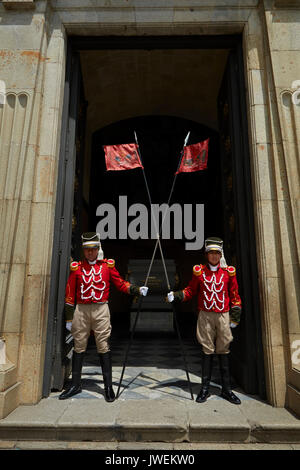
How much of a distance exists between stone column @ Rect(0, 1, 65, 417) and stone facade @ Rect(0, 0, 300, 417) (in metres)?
0.01

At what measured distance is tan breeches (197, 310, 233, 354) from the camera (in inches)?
147

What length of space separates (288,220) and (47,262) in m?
3.35

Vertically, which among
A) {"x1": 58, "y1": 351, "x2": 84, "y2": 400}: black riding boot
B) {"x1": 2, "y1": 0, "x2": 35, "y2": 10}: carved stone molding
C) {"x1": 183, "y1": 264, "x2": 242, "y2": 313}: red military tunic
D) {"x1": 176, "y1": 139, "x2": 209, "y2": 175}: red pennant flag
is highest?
{"x1": 2, "y1": 0, "x2": 35, "y2": 10}: carved stone molding

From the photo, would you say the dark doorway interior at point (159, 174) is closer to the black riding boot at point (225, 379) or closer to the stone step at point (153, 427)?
the black riding boot at point (225, 379)

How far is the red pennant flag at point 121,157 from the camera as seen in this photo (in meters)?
4.68

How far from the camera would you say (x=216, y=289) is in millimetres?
3777

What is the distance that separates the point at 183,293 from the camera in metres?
3.95

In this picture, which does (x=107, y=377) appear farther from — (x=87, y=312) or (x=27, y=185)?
(x=27, y=185)


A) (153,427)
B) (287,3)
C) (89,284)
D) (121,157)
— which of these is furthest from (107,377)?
(287,3)

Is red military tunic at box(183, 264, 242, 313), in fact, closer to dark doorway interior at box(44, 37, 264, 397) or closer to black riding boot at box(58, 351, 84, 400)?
dark doorway interior at box(44, 37, 264, 397)

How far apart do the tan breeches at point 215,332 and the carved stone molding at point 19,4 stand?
5.25 meters

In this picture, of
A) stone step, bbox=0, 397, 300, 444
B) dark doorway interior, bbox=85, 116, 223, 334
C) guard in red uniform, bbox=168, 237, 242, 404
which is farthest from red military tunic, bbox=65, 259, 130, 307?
dark doorway interior, bbox=85, 116, 223, 334

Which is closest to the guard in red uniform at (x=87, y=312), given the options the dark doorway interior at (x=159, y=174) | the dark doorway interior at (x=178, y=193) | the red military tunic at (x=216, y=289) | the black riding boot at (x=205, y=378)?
the dark doorway interior at (x=178, y=193)

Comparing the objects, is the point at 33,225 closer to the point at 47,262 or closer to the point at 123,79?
the point at 47,262
